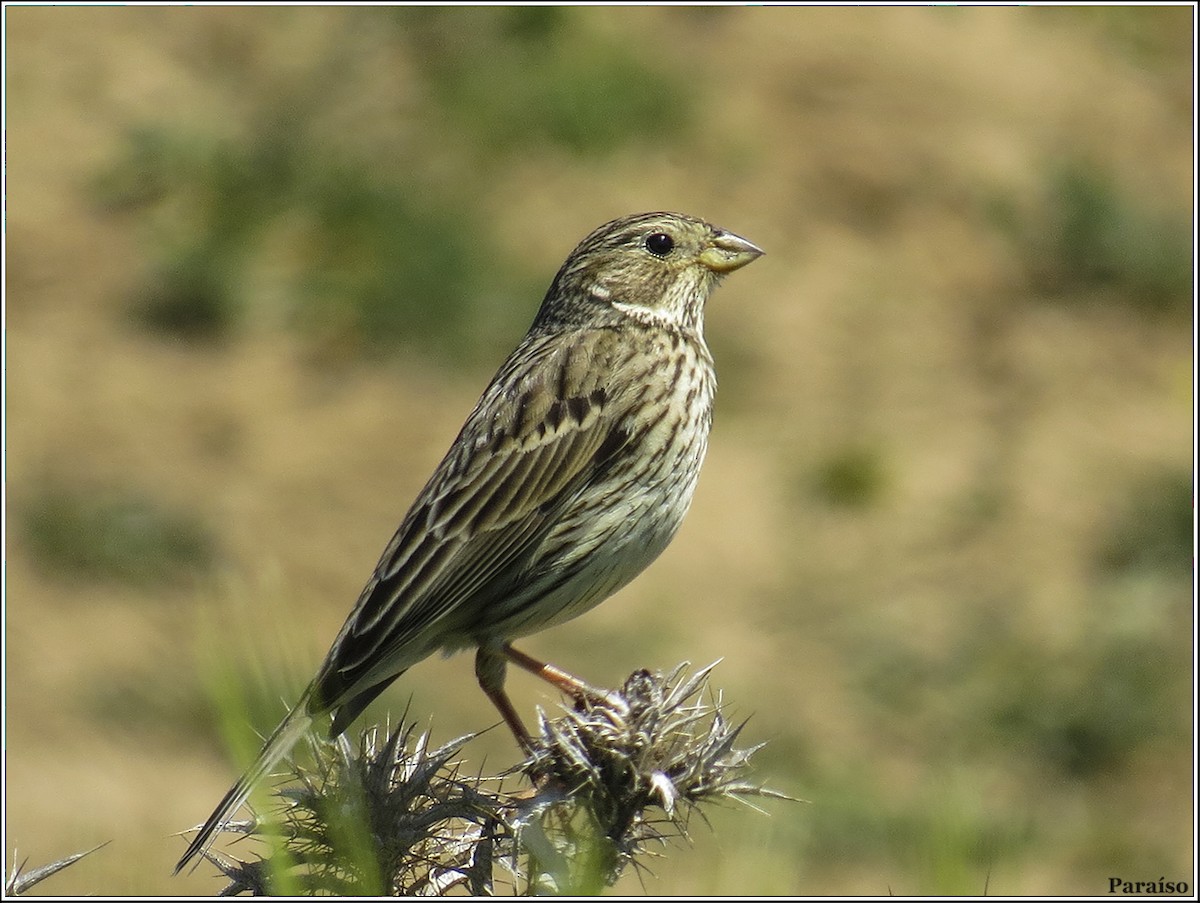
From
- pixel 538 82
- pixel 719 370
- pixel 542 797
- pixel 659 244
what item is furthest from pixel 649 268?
pixel 538 82

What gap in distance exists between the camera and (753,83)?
1495 cm

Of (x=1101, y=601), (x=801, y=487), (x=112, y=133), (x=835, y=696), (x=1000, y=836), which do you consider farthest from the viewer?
(x=112, y=133)

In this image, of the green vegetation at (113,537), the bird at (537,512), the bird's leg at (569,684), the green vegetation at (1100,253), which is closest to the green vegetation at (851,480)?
the green vegetation at (1100,253)

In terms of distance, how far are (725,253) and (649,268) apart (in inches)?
10.8

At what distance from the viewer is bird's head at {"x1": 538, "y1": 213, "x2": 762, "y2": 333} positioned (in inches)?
234

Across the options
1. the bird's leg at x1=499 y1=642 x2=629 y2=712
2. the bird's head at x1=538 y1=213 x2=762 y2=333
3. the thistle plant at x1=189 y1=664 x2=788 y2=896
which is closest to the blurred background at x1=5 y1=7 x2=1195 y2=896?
the bird's head at x1=538 y1=213 x2=762 y2=333

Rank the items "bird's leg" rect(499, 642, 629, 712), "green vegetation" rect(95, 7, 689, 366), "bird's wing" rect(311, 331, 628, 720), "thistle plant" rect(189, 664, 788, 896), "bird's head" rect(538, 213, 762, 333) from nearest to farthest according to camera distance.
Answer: "thistle plant" rect(189, 664, 788, 896)
"bird's leg" rect(499, 642, 629, 712)
"bird's wing" rect(311, 331, 628, 720)
"bird's head" rect(538, 213, 762, 333)
"green vegetation" rect(95, 7, 689, 366)

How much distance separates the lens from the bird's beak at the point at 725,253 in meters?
6.00

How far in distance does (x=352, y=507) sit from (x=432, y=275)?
6.72ft

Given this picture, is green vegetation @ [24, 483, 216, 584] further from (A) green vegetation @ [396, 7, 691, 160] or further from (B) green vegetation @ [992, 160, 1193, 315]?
(B) green vegetation @ [992, 160, 1193, 315]

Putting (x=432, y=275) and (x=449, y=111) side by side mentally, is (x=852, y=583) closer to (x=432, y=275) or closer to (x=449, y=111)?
(x=432, y=275)

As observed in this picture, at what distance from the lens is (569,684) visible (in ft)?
15.5

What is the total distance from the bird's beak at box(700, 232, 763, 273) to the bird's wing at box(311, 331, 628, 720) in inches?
25.6

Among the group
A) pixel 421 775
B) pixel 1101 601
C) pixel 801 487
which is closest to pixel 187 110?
pixel 801 487
